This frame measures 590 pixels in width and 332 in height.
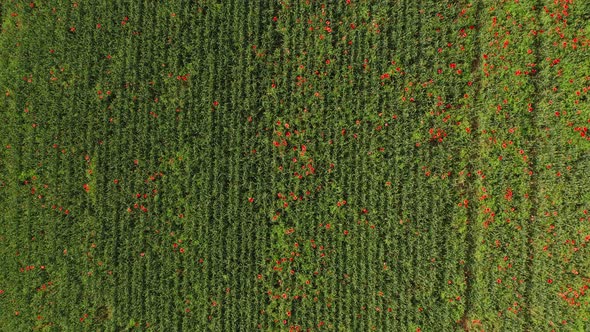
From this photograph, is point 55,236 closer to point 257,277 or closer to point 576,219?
point 257,277

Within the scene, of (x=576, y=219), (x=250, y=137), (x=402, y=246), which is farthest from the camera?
(x=250, y=137)

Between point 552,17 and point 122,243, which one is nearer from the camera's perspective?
point 552,17

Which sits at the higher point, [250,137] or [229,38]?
[229,38]

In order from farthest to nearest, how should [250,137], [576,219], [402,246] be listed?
[250,137]
[402,246]
[576,219]

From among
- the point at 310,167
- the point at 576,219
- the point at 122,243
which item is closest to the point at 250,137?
the point at 310,167

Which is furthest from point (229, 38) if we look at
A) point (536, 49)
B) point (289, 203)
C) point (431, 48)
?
point (536, 49)

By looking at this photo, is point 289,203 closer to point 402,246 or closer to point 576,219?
point 402,246

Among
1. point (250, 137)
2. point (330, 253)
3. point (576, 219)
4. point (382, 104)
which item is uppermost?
point (382, 104)
